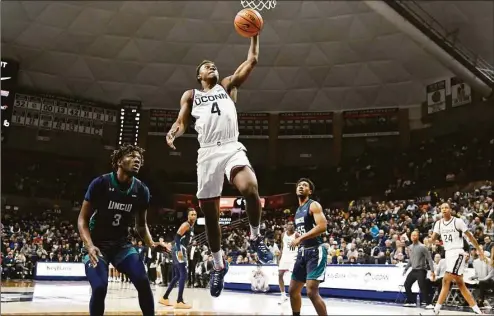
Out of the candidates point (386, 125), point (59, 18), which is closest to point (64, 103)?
→ point (59, 18)

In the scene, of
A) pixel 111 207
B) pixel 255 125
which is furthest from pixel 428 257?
pixel 255 125

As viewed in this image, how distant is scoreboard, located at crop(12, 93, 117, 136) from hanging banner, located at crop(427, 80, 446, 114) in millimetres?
19688

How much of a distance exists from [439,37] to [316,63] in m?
8.45

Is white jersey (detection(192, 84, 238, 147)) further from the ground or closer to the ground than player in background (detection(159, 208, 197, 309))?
further from the ground

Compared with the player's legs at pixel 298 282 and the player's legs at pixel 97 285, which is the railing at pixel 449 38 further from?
the player's legs at pixel 97 285

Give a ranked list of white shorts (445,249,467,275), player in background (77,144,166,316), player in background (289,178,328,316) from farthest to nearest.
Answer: white shorts (445,249,467,275), player in background (289,178,328,316), player in background (77,144,166,316)

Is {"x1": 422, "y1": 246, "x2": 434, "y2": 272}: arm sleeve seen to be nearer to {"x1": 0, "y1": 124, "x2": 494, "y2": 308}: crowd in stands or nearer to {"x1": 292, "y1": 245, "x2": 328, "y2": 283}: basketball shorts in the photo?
{"x1": 0, "y1": 124, "x2": 494, "y2": 308}: crowd in stands

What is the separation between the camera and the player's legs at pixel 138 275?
17.8 feet

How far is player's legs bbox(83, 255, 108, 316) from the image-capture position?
529cm

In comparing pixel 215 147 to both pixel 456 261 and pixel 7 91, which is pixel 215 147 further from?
pixel 7 91

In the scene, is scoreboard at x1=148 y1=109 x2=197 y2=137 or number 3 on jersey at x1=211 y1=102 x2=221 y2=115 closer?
number 3 on jersey at x1=211 y1=102 x2=221 y2=115

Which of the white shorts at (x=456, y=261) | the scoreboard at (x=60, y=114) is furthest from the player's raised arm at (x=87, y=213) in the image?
the scoreboard at (x=60, y=114)

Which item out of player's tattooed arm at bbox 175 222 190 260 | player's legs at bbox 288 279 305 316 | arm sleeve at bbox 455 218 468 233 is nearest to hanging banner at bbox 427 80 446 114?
arm sleeve at bbox 455 218 468 233

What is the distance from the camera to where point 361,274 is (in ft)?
47.9
